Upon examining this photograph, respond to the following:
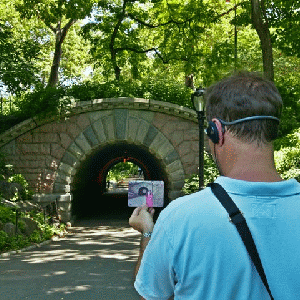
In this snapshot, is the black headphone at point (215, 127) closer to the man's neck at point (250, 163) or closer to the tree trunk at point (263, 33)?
the man's neck at point (250, 163)

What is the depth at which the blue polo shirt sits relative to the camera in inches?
66.3

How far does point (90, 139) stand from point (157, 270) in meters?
17.3

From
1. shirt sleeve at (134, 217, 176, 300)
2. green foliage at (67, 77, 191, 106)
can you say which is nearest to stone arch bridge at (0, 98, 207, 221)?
green foliage at (67, 77, 191, 106)

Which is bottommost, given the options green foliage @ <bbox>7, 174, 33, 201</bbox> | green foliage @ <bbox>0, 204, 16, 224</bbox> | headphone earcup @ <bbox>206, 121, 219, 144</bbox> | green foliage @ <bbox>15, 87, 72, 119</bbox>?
green foliage @ <bbox>0, 204, 16, 224</bbox>

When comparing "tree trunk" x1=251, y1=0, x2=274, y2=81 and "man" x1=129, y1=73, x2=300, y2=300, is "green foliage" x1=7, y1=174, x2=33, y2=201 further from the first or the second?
"man" x1=129, y1=73, x2=300, y2=300

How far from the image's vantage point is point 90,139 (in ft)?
62.0

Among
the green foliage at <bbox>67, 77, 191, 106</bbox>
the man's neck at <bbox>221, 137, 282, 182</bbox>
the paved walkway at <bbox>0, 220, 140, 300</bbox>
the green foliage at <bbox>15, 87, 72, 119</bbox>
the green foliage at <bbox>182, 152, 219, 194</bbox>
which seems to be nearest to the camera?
the man's neck at <bbox>221, 137, 282, 182</bbox>

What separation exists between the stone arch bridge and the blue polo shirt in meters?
17.2

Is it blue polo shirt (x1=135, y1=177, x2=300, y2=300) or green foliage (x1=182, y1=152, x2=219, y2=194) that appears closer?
blue polo shirt (x1=135, y1=177, x2=300, y2=300)

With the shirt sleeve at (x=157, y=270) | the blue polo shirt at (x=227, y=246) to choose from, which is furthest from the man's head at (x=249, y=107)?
the shirt sleeve at (x=157, y=270)

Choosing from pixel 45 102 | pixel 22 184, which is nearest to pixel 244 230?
pixel 22 184

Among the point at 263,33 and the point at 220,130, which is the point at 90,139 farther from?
the point at 220,130

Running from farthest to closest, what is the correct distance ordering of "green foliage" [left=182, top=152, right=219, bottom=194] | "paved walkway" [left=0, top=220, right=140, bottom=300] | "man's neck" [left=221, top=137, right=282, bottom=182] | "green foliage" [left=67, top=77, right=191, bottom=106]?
"green foliage" [left=67, top=77, right=191, bottom=106], "green foliage" [left=182, top=152, right=219, bottom=194], "paved walkway" [left=0, top=220, right=140, bottom=300], "man's neck" [left=221, top=137, right=282, bottom=182]

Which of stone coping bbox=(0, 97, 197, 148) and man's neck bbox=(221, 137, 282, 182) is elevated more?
stone coping bbox=(0, 97, 197, 148)
